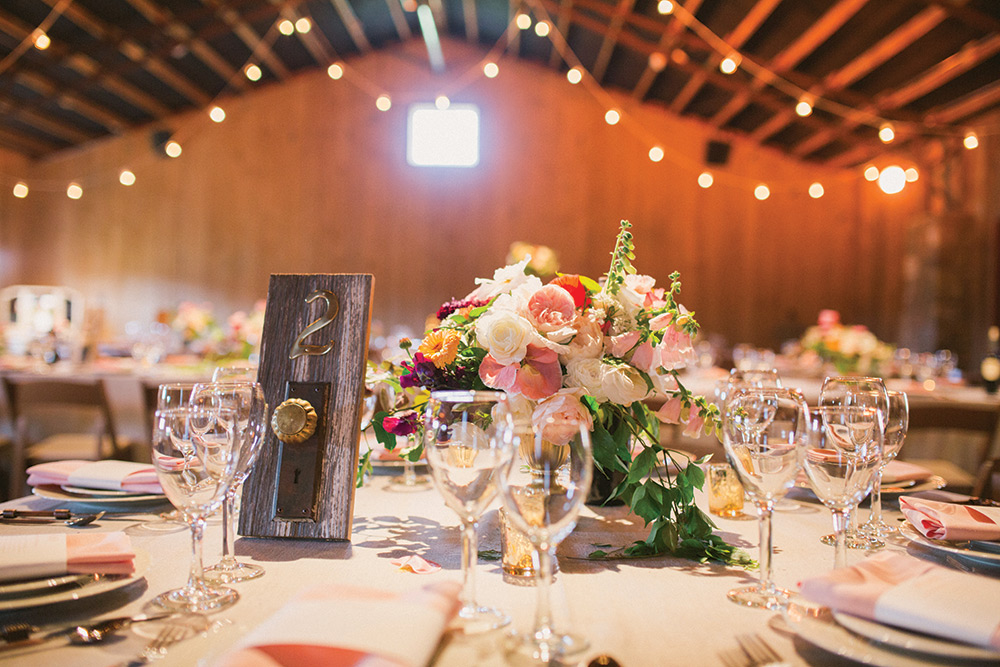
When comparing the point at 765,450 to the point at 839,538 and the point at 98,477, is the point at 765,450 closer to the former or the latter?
the point at 839,538

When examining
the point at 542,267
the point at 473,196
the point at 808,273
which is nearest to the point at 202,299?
the point at 473,196

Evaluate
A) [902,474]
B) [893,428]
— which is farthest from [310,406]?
[902,474]

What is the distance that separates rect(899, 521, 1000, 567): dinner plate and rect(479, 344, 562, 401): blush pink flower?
526 millimetres

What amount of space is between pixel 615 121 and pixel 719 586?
9418mm

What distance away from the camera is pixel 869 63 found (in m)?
6.80

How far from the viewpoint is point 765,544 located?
2.73 feet

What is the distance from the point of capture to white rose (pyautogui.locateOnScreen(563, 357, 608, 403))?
3.38 feet

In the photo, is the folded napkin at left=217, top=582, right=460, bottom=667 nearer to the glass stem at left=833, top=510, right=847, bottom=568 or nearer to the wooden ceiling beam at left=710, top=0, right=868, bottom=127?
the glass stem at left=833, top=510, right=847, bottom=568

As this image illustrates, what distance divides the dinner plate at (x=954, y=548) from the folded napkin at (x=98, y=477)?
115 centimetres

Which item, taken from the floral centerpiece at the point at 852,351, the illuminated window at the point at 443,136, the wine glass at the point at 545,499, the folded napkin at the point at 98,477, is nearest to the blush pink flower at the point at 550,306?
the wine glass at the point at 545,499

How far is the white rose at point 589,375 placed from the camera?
1.03 m

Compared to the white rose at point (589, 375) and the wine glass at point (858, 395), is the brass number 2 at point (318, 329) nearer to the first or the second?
the white rose at point (589, 375)

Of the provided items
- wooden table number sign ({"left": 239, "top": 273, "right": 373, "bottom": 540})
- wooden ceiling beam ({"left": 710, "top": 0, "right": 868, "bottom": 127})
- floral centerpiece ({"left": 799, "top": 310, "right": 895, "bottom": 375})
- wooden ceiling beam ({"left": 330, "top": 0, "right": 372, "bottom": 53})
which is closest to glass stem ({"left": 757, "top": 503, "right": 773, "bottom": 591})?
wooden table number sign ({"left": 239, "top": 273, "right": 373, "bottom": 540})

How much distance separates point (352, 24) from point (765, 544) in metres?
9.50
